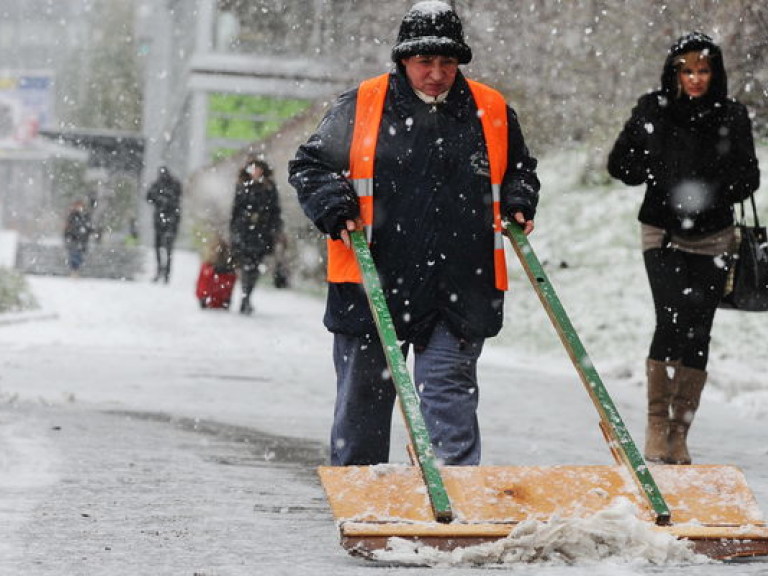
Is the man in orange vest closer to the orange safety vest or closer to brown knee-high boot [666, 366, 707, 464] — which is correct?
the orange safety vest

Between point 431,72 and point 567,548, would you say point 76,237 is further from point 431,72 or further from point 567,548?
point 567,548

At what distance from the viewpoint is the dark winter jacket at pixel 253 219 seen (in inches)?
763

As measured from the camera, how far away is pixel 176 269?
28484 millimetres

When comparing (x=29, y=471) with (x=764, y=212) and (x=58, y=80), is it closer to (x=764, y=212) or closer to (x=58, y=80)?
(x=764, y=212)

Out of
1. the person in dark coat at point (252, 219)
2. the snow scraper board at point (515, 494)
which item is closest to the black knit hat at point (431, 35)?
the snow scraper board at point (515, 494)

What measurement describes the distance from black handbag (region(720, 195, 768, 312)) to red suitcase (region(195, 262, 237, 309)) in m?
12.5

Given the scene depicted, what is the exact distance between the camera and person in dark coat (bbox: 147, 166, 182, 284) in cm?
2511

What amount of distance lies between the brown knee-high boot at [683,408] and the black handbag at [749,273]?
0.34 m

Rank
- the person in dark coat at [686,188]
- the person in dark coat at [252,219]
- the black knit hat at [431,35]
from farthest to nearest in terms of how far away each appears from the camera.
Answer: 1. the person in dark coat at [252,219]
2. the person in dark coat at [686,188]
3. the black knit hat at [431,35]

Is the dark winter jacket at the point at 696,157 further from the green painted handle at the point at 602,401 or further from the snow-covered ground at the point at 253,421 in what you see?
the green painted handle at the point at 602,401

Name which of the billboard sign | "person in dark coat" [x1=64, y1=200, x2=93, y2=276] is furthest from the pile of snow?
the billboard sign

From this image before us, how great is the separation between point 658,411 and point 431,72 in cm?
235

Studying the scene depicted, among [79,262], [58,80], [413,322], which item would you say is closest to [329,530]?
[413,322]

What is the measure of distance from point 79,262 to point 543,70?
8.19 m
